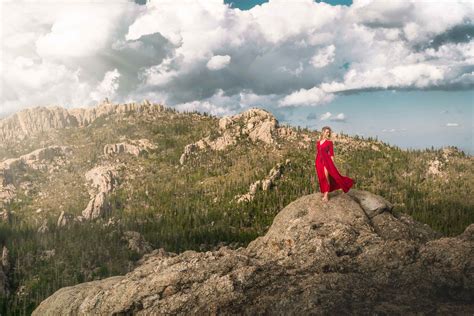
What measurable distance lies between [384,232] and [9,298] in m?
172

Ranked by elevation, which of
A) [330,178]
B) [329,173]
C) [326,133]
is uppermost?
[326,133]

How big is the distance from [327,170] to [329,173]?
0.76 feet

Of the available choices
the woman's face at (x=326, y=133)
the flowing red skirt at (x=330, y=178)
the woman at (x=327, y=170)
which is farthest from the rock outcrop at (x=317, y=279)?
the woman's face at (x=326, y=133)

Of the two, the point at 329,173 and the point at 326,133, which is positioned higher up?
the point at 326,133

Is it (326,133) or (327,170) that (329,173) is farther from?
(326,133)

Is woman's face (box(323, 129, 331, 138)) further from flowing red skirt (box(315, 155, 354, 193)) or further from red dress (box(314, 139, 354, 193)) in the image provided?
flowing red skirt (box(315, 155, 354, 193))

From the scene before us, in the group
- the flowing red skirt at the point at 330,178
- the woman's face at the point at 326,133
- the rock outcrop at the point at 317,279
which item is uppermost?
the woman's face at the point at 326,133

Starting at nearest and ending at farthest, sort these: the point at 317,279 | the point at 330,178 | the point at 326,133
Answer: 1. the point at 317,279
2. the point at 326,133
3. the point at 330,178

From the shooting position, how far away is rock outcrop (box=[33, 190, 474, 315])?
15398 millimetres

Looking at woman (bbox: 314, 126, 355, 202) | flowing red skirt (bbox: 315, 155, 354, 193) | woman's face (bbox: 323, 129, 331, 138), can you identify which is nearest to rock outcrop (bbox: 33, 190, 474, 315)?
flowing red skirt (bbox: 315, 155, 354, 193)

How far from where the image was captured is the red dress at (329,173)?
28203 mm

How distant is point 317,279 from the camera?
16.8m

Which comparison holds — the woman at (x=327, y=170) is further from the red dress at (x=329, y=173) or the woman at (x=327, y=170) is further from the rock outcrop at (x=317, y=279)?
the rock outcrop at (x=317, y=279)

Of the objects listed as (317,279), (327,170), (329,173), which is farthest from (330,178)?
(317,279)
